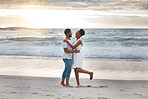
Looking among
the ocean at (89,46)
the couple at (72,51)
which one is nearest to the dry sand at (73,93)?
the couple at (72,51)

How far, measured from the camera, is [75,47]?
269 inches

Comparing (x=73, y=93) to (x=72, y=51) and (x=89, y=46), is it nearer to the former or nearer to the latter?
(x=72, y=51)

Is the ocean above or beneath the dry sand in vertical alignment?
beneath

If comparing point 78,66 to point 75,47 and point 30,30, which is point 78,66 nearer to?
point 75,47

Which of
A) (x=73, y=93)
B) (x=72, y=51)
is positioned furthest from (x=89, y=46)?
(x=73, y=93)

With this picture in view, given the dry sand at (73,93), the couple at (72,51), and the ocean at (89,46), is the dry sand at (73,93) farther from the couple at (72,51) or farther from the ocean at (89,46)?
the ocean at (89,46)

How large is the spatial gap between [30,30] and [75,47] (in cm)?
4425

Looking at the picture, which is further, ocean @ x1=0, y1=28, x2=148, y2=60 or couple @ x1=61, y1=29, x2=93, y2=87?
ocean @ x1=0, y1=28, x2=148, y2=60

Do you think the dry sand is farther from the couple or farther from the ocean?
the ocean

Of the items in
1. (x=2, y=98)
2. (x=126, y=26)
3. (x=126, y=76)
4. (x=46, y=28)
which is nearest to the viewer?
(x=2, y=98)

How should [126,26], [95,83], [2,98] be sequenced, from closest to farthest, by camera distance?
[2,98], [95,83], [126,26]

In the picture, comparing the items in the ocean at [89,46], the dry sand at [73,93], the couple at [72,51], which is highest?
the couple at [72,51]

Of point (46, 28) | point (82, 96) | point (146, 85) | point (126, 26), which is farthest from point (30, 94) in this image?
point (46, 28)

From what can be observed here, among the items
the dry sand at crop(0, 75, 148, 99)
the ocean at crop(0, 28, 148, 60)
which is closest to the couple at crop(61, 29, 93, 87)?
the dry sand at crop(0, 75, 148, 99)
